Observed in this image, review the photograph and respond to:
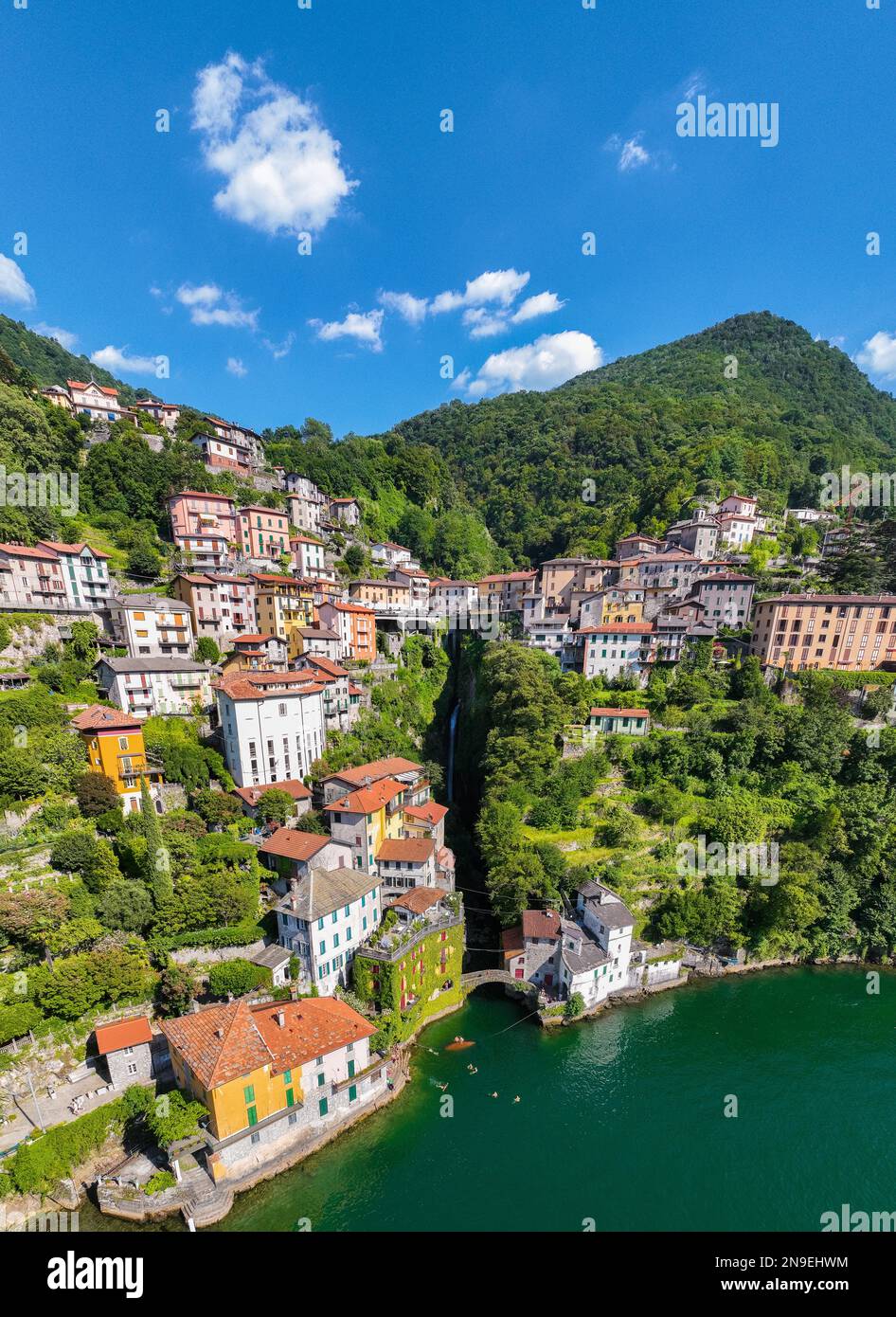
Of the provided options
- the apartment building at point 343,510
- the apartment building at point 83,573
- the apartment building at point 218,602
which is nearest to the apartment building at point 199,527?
the apartment building at point 218,602

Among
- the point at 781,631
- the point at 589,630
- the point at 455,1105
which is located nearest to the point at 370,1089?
the point at 455,1105

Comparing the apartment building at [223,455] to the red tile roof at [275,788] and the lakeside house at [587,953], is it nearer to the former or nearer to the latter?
the red tile roof at [275,788]

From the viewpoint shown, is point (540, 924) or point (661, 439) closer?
point (540, 924)

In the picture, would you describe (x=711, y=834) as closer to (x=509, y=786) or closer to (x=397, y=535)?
(x=509, y=786)

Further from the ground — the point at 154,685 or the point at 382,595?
the point at 382,595

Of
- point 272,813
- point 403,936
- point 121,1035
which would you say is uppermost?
point 272,813

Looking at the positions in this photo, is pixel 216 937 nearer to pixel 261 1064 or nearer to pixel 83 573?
pixel 261 1064

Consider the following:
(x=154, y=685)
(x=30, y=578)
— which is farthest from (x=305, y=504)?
(x=154, y=685)
